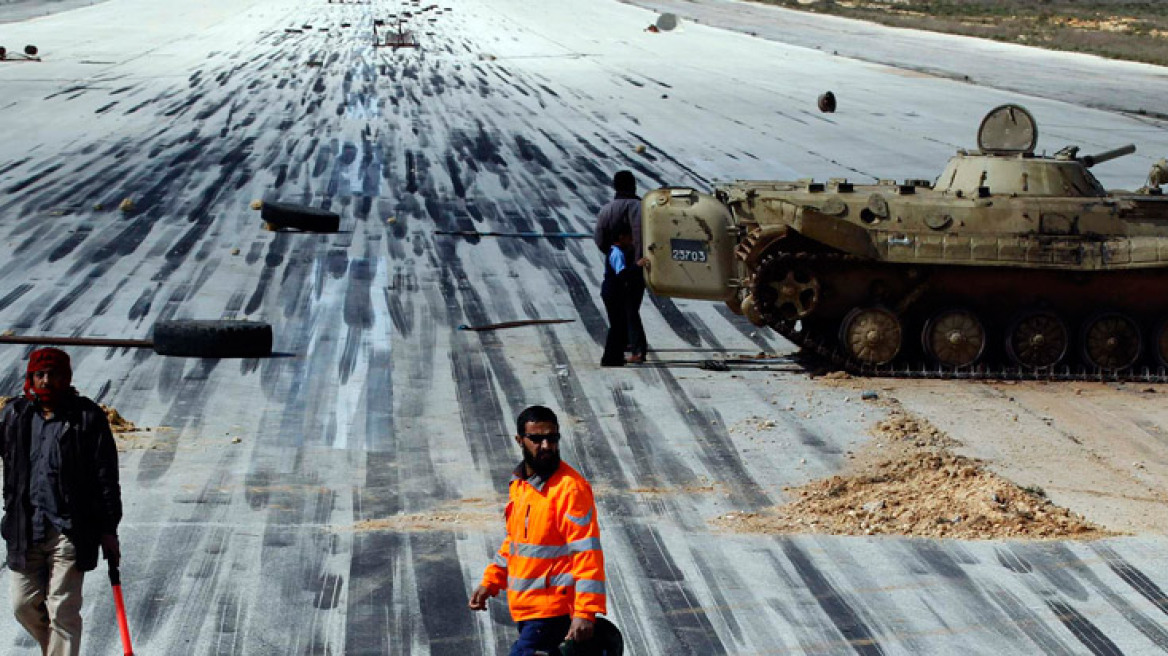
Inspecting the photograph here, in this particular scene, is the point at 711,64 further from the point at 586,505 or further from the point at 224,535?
the point at 586,505

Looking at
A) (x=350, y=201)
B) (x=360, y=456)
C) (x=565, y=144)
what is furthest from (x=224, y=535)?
(x=565, y=144)

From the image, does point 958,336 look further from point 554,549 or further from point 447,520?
point 554,549

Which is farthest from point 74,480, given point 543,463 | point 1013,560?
point 1013,560

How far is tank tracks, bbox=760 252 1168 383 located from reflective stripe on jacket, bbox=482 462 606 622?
10430 millimetres

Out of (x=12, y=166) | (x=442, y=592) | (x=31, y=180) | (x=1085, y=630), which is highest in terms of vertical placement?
(x=1085, y=630)

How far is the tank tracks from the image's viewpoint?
56.2 ft

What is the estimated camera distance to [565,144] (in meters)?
35.8

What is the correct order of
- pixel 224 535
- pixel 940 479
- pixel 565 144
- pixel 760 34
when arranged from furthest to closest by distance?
pixel 760 34
pixel 565 144
pixel 940 479
pixel 224 535

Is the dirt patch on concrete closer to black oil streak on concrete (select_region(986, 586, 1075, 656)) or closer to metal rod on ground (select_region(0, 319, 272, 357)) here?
Answer: black oil streak on concrete (select_region(986, 586, 1075, 656))

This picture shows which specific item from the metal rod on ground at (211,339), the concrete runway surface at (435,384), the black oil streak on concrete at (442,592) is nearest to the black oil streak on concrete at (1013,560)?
the concrete runway surface at (435,384)

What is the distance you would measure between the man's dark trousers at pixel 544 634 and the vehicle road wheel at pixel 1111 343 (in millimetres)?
11372

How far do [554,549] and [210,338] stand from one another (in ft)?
34.5

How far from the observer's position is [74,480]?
8289 mm

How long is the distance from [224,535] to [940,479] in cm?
567
